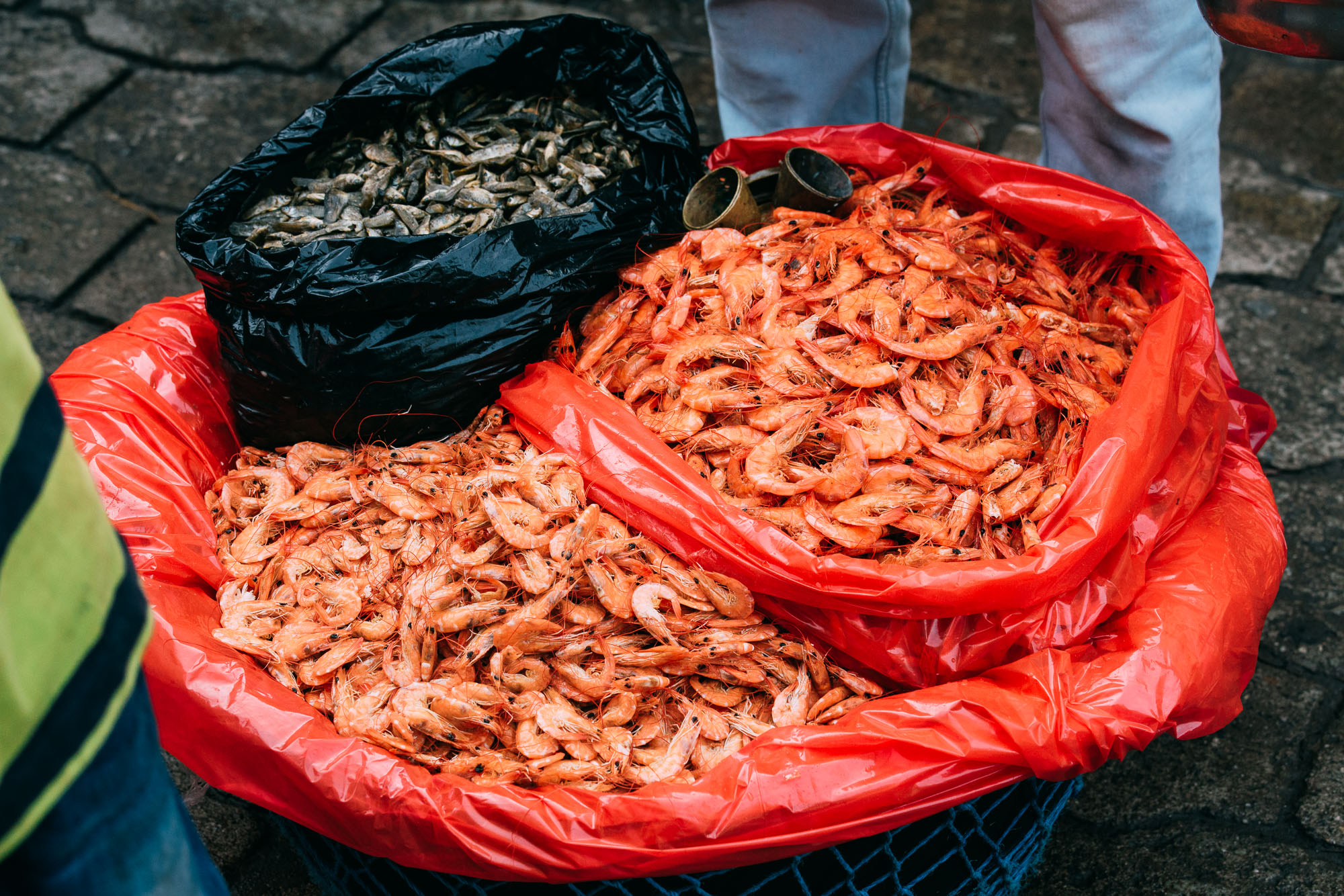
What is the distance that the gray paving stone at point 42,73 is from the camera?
397 cm

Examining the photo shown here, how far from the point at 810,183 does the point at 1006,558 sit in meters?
1.15

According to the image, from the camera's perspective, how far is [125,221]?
3648mm

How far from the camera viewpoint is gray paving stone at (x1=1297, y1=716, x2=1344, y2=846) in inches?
85.8

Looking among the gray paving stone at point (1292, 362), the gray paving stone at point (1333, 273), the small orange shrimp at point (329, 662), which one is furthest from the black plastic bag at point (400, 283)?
the gray paving stone at point (1333, 273)

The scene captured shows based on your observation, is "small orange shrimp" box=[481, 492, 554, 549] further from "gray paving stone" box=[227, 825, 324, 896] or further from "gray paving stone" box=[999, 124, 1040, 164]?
"gray paving stone" box=[999, 124, 1040, 164]

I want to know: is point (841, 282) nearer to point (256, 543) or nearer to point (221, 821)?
point (256, 543)

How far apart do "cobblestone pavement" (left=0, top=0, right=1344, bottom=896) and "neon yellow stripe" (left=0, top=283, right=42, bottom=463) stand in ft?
5.73

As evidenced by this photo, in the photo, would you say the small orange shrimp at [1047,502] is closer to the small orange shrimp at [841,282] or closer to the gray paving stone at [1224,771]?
the small orange shrimp at [841,282]

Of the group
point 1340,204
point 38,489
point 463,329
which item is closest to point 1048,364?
point 463,329

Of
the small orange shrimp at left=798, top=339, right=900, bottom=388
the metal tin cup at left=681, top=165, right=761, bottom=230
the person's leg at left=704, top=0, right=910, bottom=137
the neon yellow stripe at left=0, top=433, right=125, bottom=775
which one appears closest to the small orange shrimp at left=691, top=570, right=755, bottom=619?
the small orange shrimp at left=798, top=339, right=900, bottom=388

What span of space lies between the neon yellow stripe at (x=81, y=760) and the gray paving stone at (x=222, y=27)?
13.2 feet

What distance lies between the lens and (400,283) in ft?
6.36

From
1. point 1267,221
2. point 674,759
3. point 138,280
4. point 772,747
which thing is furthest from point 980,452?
point 138,280

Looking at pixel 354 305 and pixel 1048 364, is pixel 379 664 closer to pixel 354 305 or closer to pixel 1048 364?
pixel 354 305
